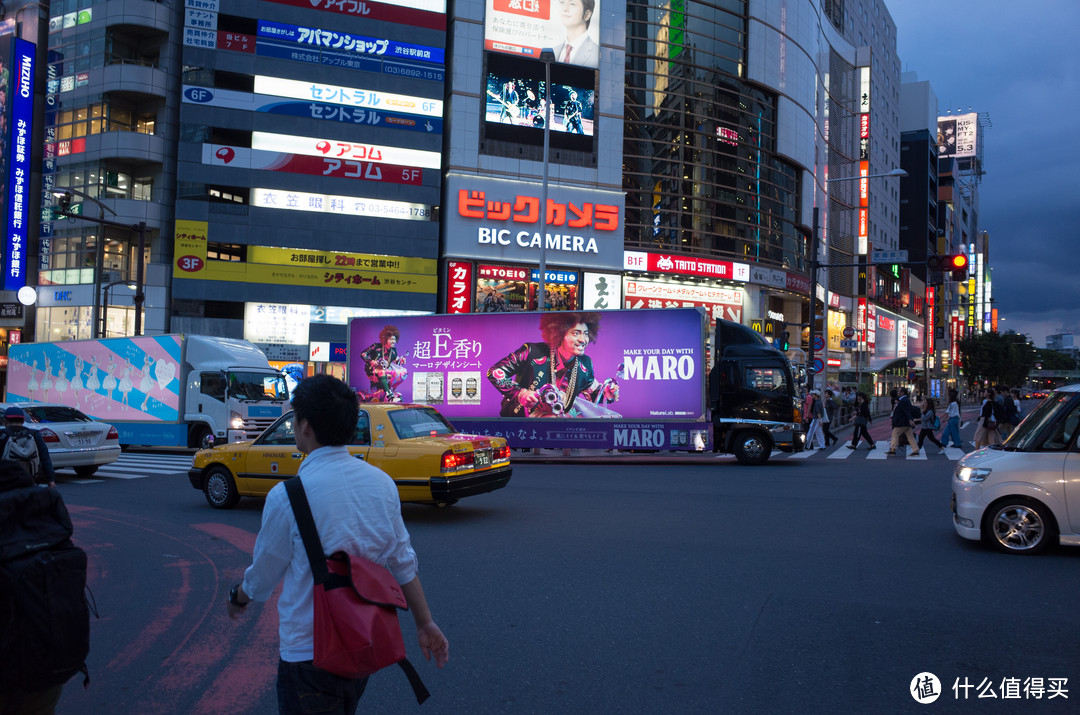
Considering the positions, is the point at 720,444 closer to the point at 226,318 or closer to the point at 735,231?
the point at 226,318

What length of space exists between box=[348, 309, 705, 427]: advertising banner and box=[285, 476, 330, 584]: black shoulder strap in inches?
643

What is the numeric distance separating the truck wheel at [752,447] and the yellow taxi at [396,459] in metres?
9.19

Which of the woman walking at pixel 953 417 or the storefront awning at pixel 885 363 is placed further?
the storefront awning at pixel 885 363

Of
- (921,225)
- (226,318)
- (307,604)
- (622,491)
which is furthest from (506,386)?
(921,225)

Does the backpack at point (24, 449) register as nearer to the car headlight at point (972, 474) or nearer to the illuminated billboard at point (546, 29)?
the car headlight at point (972, 474)

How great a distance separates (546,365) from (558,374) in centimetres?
40

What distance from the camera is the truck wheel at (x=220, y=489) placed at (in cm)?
1118

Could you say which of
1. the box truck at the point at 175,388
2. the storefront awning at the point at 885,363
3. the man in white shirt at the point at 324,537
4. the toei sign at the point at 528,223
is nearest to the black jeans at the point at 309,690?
the man in white shirt at the point at 324,537

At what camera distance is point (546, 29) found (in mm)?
45906

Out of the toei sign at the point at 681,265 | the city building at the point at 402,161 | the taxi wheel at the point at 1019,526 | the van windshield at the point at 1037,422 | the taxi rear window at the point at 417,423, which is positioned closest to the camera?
the taxi wheel at the point at 1019,526

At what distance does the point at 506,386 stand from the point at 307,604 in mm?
17440

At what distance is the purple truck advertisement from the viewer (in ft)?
61.0

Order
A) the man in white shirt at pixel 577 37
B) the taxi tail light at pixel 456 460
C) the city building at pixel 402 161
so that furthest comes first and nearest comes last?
the man in white shirt at pixel 577 37, the city building at pixel 402 161, the taxi tail light at pixel 456 460

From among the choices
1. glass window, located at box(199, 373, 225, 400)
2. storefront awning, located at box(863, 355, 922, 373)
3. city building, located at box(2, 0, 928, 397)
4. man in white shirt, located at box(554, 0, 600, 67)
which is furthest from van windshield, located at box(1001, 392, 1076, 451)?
storefront awning, located at box(863, 355, 922, 373)
